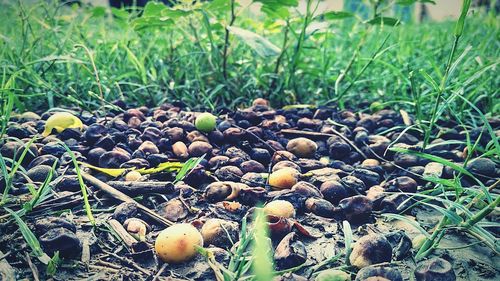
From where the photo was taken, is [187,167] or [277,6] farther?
[277,6]

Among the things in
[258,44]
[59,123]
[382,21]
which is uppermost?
[382,21]

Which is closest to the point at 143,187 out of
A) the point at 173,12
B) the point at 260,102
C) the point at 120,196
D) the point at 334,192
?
the point at 120,196

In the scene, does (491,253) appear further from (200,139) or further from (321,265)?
(200,139)

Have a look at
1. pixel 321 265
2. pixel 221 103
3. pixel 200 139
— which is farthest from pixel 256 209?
pixel 221 103

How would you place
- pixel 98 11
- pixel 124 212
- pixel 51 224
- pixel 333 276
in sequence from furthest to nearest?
1. pixel 98 11
2. pixel 124 212
3. pixel 51 224
4. pixel 333 276

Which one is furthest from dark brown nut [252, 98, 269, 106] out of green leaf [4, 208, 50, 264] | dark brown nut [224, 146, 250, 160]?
green leaf [4, 208, 50, 264]

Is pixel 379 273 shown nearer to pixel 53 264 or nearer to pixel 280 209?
pixel 280 209

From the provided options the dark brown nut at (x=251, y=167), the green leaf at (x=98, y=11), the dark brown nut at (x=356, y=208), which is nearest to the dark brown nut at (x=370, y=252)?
the dark brown nut at (x=356, y=208)
